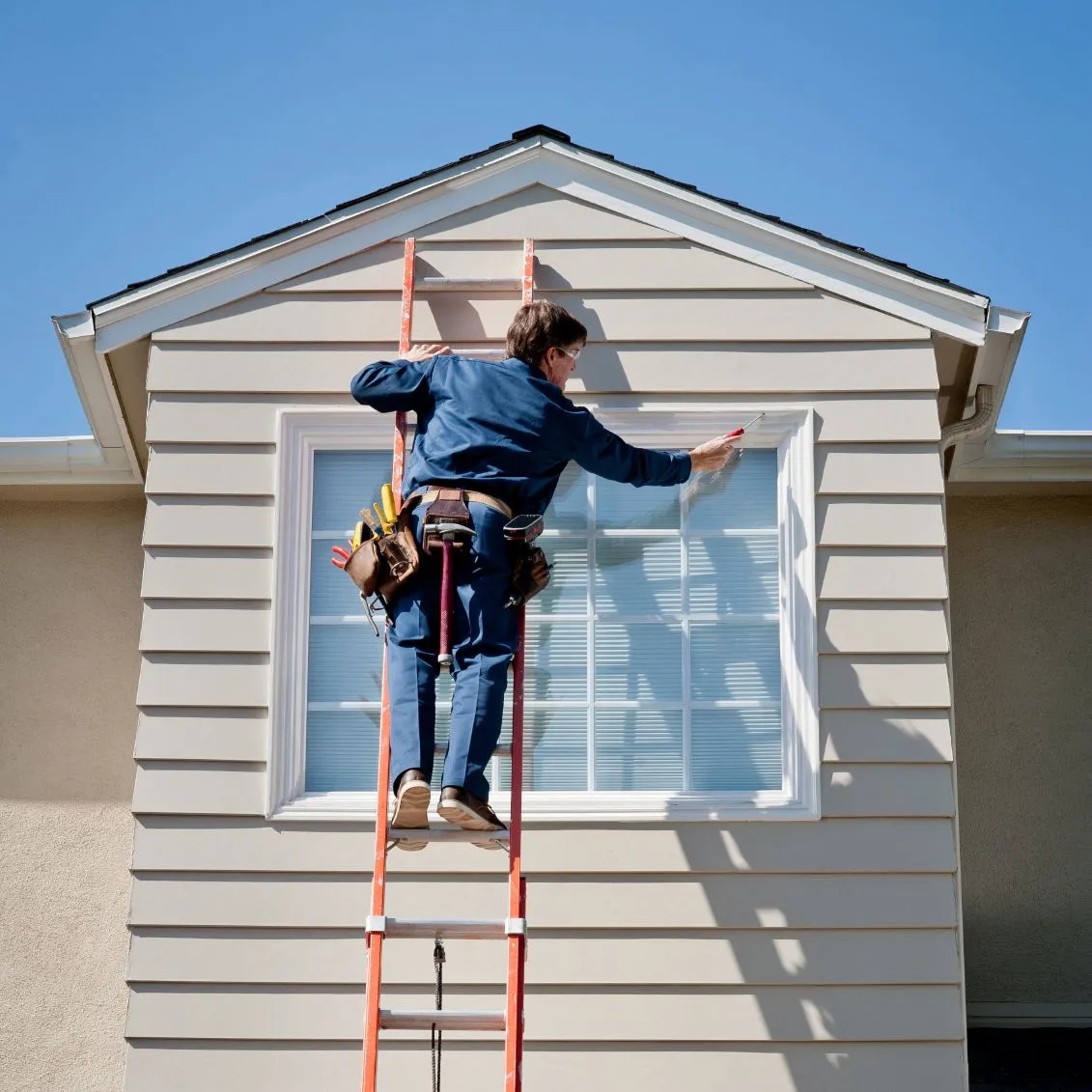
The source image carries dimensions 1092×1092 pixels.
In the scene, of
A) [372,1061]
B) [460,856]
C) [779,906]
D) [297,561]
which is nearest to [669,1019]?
[779,906]

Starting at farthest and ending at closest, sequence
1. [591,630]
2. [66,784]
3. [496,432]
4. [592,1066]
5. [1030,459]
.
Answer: [66,784] → [1030,459] → [591,630] → [592,1066] → [496,432]

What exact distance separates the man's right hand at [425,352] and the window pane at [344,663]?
997mm

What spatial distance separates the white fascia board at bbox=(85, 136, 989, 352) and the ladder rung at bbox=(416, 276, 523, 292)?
28 cm

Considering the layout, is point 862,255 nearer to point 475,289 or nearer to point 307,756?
point 475,289

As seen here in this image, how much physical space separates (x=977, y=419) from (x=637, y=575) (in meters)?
1.47

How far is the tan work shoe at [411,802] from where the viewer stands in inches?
156

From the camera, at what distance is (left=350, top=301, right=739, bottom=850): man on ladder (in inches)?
158

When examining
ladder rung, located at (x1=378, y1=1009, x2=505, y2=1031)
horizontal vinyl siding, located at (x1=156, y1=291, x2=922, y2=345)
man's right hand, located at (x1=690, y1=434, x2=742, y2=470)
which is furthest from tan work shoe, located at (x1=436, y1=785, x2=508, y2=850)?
horizontal vinyl siding, located at (x1=156, y1=291, x2=922, y2=345)

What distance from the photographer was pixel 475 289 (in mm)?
5188

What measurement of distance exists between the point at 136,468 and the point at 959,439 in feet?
10.9

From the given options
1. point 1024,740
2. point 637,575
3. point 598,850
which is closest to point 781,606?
point 637,575

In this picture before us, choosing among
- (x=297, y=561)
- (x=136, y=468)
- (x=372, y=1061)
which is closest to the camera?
(x=372, y=1061)

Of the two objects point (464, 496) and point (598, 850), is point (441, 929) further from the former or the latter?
point (464, 496)

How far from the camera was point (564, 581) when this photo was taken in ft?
16.9
